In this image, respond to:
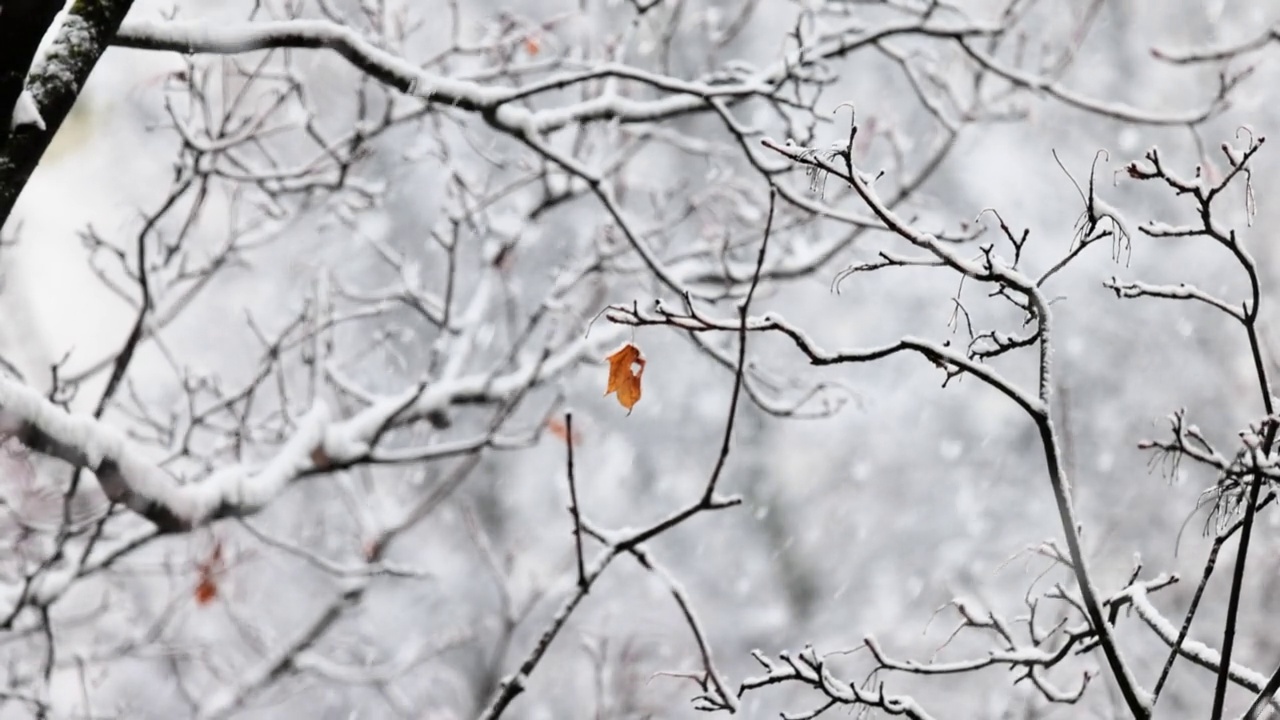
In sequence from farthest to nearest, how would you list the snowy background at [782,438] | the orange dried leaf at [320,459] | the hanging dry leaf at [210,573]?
the snowy background at [782,438]
the hanging dry leaf at [210,573]
the orange dried leaf at [320,459]

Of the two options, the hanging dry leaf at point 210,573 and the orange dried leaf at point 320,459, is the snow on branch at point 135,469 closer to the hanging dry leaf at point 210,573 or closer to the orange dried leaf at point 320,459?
the orange dried leaf at point 320,459

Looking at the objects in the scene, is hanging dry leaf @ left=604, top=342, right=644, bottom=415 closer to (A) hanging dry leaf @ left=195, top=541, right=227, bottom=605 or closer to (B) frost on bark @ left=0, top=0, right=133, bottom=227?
(B) frost on bark @ left=0, top=0, right=133, bottom=227

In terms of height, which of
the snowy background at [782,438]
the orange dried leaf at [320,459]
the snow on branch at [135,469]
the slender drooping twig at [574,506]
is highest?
the snowy background at [782,438]

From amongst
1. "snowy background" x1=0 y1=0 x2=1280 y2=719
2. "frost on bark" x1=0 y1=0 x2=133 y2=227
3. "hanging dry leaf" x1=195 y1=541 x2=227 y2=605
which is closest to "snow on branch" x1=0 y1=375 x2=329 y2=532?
"frost on bark" x1=0 y1=0 x2=133 y2=227

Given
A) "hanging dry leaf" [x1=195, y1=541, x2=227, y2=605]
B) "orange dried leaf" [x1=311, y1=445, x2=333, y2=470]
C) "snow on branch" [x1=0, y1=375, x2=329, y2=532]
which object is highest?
"orange dried leaf" [x1=311, y1=445, x2=333, y2=470]

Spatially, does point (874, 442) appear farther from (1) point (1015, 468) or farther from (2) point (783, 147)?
(2) point (783, 147)

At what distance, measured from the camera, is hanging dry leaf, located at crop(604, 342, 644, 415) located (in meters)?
1.82

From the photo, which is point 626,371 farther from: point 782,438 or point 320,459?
point 782,438

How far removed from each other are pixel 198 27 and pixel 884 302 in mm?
12459

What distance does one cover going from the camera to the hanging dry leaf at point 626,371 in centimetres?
182

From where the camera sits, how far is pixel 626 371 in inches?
71.6

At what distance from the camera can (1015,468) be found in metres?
13.4

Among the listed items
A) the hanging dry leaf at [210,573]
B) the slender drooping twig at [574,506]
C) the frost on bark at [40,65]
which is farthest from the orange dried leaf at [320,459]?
the slender drooping twig at [574,506]

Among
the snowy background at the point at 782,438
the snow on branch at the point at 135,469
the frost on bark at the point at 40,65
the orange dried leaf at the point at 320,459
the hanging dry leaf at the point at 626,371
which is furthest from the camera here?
the snowy background at the point at 782,438
